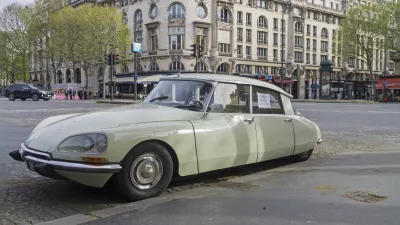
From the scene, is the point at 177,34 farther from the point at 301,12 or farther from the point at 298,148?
the point at 298,148

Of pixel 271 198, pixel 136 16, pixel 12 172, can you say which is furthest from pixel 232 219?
pixel 136 16

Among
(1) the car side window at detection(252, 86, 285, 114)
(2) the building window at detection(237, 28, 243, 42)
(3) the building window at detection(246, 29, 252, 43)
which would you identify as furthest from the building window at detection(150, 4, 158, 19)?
(1) the car side window at detection(252, 86, 285, 114)

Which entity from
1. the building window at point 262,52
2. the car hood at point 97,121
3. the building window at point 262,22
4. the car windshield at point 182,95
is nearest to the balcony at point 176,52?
the building window at point 262,52

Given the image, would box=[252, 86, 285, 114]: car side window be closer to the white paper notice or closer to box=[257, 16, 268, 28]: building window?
the white paper notice

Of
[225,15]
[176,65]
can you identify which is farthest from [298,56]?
[176,65]

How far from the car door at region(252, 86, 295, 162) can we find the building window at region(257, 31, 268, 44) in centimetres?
5996

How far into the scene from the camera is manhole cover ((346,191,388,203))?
4.05 meters

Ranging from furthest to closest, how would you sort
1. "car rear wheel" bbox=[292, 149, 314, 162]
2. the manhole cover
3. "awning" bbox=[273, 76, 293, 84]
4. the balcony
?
"awning" bbox=[273, 76, 293, 84], the balcony, "car rear wheel" bbox=[292, 149, 314, 162], the manhole cover

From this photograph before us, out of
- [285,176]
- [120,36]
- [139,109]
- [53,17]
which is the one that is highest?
[53,17]

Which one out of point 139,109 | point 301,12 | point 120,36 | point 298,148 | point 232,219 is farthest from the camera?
point 301,12

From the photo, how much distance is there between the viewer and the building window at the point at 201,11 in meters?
56.5

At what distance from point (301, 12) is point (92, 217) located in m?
71.7

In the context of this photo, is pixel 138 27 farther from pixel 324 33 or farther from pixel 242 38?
pixel 324 33

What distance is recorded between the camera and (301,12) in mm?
69312
